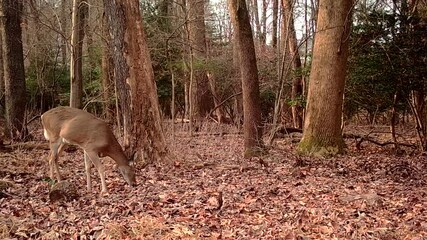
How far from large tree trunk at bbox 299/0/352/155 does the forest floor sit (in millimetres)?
772

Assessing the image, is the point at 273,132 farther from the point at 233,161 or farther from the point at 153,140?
the point at 153,140

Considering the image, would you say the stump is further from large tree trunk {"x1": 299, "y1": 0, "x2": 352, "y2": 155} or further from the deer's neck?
large tree trunk {"x1": 299, "y1": 0, "x2": 352, "y2": 155}

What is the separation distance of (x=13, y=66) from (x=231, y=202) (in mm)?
9229

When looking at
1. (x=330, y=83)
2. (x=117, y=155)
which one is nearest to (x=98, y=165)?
(x=117, y=155)

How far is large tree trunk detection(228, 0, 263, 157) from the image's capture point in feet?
32.1

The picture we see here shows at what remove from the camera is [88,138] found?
7371 mm

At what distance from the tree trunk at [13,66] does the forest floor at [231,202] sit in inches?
154

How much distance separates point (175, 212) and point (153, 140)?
10.8ft

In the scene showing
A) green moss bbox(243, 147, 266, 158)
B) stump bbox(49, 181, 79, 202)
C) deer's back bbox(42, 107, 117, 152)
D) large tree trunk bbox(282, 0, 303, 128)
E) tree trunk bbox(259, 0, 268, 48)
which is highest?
tree trunk bbox(259, 0, 268, 48)

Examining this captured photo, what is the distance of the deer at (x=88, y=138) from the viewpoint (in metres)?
7.28

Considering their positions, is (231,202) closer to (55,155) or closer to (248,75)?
(55,155)

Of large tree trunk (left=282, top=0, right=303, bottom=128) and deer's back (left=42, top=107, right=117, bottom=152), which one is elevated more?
large tree trunk (left=282, top=0, right=303, bottom=128)

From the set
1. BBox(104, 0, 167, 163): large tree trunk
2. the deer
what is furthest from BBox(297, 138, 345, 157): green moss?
the deer

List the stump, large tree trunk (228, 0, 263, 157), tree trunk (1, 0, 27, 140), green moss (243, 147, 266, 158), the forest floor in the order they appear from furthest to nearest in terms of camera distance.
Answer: tree trunk (1, 0, 27, 140)
green moss (243, 147, 266, 158)
large tree trunk (228, 0, 263, 157)
the stump
the forest floor
